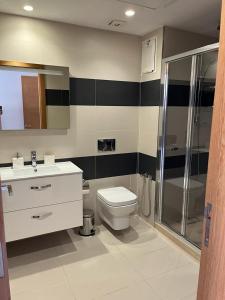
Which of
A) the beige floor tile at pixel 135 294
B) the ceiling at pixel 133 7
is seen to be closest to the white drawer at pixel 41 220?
the beige floor tile at pixel 135 294

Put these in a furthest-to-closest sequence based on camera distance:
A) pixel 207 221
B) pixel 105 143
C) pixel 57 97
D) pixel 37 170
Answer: pixel 105 143
pixel 57 97
pixel 37 170
pixel 207 221

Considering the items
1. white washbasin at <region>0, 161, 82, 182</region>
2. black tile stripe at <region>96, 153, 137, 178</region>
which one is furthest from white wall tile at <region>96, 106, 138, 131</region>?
white washbasin at <region>0, 161, 82, 182</region>

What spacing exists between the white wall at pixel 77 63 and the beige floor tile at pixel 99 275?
116 centimetres

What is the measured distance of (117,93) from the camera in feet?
9.28

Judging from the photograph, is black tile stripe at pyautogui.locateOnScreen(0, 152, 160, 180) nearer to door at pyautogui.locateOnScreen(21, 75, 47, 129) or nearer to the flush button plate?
the flush button plate

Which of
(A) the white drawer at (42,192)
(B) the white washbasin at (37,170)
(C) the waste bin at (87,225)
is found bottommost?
(C) the waste bin at (87,225)

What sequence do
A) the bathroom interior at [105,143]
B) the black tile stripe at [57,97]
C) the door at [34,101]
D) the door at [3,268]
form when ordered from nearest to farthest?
the door at [3,268] → the bathroom interior at [105,143] → the door at [34,101] → the black tile stripe at [57,97]

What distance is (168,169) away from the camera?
9.15ft

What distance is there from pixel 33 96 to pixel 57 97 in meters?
0.25

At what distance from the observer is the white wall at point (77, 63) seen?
230 centimetres

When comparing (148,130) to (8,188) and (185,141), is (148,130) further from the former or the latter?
(8,188)

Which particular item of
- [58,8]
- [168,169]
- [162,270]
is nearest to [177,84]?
[168,169]

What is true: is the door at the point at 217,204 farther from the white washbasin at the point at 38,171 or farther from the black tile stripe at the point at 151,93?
the black tile stripe at the point at 151,93

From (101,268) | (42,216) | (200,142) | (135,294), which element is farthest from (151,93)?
(135,294)
